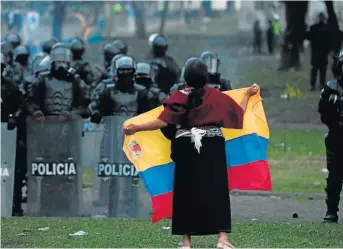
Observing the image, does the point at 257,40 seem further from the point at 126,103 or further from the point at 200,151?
the point at 200,151

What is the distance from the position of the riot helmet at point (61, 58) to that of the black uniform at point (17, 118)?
0.62 meters

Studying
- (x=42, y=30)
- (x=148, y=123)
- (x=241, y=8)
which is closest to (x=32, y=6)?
(x=42, y=30)

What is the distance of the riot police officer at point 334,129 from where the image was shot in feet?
44.6

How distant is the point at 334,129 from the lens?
14.0 m

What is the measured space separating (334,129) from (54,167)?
3546 millimetres

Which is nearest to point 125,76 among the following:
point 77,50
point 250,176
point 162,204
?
point 250,176

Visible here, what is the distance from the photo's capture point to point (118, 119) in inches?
596

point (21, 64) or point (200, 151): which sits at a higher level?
point (200, 151)

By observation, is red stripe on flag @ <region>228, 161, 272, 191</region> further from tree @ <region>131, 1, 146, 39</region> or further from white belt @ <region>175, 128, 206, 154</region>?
tree @ <region>131, 1, 146, 39</region>

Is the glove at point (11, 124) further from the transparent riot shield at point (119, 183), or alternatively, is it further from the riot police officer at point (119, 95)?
the transparent riot shield at point (119, 183)

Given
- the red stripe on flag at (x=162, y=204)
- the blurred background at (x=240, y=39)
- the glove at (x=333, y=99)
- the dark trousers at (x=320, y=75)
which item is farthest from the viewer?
the dark trousers at (x=320, y=75)

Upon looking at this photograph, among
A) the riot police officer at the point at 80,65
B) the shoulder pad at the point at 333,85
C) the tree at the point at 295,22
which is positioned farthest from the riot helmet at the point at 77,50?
the tree at the point at 295,22

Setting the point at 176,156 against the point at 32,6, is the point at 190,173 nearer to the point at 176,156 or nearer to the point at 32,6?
the point at 176,156

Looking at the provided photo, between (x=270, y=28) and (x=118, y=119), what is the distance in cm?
3370
